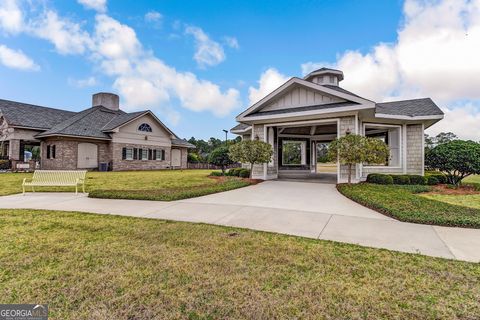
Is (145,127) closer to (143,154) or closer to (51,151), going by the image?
(143,154)

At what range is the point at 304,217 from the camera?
18.4 ft

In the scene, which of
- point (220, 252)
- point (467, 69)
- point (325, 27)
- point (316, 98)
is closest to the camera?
point (220, 252)

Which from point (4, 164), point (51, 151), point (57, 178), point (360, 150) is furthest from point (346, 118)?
point (4, 164)

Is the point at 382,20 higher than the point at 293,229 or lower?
higher

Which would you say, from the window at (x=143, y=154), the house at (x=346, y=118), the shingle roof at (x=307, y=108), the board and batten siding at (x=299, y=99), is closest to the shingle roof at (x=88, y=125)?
the window at (x=143, y=154)

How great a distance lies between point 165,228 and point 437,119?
1410cm

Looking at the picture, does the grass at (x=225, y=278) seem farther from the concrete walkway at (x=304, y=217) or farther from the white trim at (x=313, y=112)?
the white trim at (x=313, y=112)

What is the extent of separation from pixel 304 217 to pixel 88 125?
80.1ft

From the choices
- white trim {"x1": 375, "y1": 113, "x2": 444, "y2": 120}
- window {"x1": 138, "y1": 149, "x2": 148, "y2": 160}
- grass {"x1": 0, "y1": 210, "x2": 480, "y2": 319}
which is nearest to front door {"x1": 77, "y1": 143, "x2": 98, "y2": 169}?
window {"x1": 138, "y1": 149, "x2": 148, "y2": 160}

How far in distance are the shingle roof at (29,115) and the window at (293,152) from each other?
22380 millimetres

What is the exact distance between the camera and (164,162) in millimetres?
28312

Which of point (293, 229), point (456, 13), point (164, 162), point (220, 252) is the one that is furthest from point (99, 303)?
point (164, 162)

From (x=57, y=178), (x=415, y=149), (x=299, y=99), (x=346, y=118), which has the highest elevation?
(x=299, y=99)

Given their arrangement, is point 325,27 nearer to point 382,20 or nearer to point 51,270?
point 382,20
